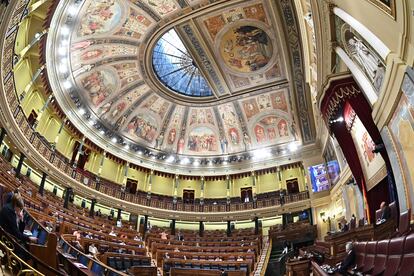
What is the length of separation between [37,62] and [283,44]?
39.7 feet

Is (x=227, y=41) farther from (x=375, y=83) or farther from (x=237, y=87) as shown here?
(x=375, y=83)

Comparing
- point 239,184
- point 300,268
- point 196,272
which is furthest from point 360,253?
point 239,184

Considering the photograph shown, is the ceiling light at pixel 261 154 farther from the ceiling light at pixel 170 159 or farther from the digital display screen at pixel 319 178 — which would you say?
the ceiling light at pixel 170 159

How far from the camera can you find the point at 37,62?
13.6 metres

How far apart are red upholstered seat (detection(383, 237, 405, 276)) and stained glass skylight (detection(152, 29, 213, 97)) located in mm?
15915

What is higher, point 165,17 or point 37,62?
point 165,17

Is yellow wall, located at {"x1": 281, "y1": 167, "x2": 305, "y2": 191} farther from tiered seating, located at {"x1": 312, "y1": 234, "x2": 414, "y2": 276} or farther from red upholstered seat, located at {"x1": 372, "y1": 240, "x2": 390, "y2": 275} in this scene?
red upholstered seat, located at {"x1": 372, "y1": 240, "x2": 390, "y2": 275}

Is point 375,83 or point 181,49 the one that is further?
point 181,49

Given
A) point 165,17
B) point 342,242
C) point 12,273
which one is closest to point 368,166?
point 342,242

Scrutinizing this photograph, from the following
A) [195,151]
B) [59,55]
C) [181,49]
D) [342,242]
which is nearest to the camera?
[342,242]

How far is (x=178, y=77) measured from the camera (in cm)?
2034

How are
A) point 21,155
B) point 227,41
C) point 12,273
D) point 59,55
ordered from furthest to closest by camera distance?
point 227,41
point 59,55
point 21,155
point 12,273

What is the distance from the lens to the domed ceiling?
1485cm

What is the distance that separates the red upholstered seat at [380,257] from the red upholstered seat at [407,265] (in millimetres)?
489
